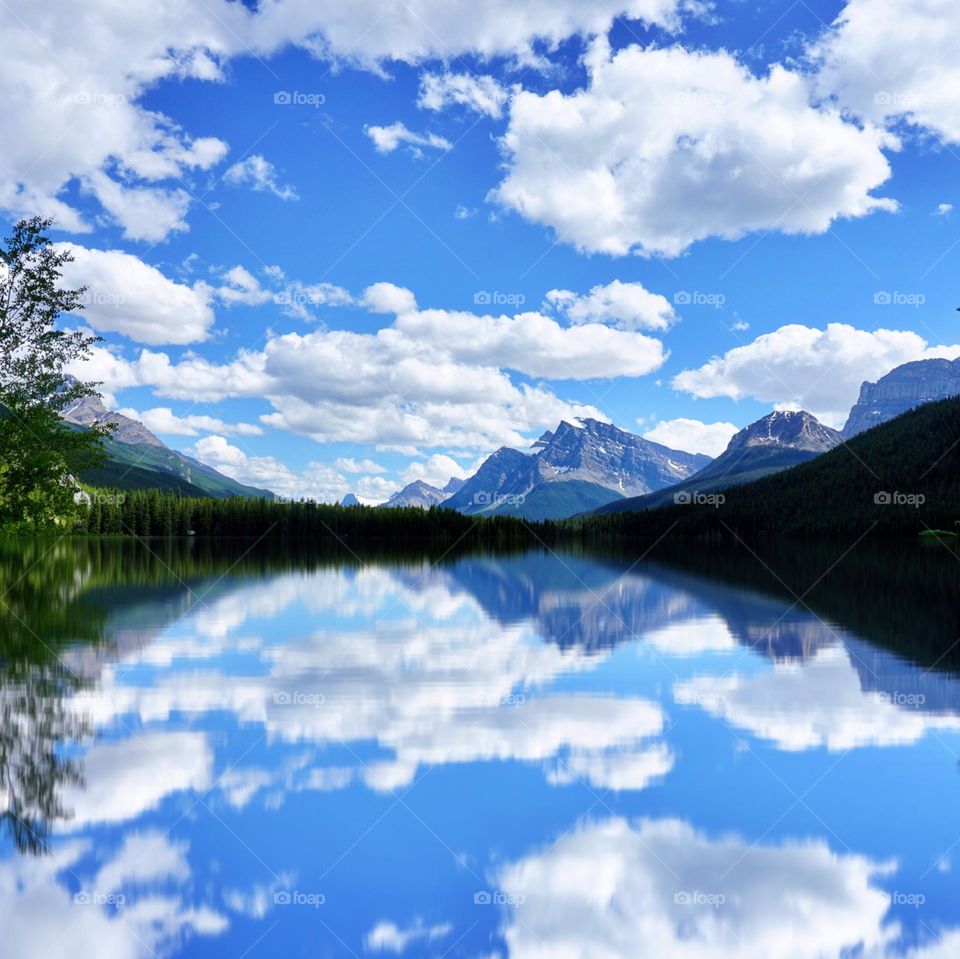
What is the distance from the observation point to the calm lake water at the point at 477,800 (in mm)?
9438

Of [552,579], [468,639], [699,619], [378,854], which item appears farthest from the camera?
[552,579]

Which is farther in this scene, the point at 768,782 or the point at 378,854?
the point at 768,782

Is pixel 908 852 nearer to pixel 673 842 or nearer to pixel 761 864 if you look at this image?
pixel 761 864

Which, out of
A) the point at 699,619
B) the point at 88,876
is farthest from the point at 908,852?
the point at 699,619

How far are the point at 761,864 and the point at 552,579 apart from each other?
52815 millimetres

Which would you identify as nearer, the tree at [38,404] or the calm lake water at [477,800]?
the calm lake water at [477,800]

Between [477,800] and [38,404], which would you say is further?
[38,404]

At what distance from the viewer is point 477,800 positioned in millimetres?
12656

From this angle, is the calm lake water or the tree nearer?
the calm lake water

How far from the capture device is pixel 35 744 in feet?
48.6

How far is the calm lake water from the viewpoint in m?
9.44

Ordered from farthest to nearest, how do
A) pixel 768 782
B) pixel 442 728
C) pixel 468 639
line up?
pixel 468 639, pixel 442 728, pixel 768 782

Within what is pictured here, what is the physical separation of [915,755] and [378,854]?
34.2 ft

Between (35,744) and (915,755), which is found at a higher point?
(915,755)
